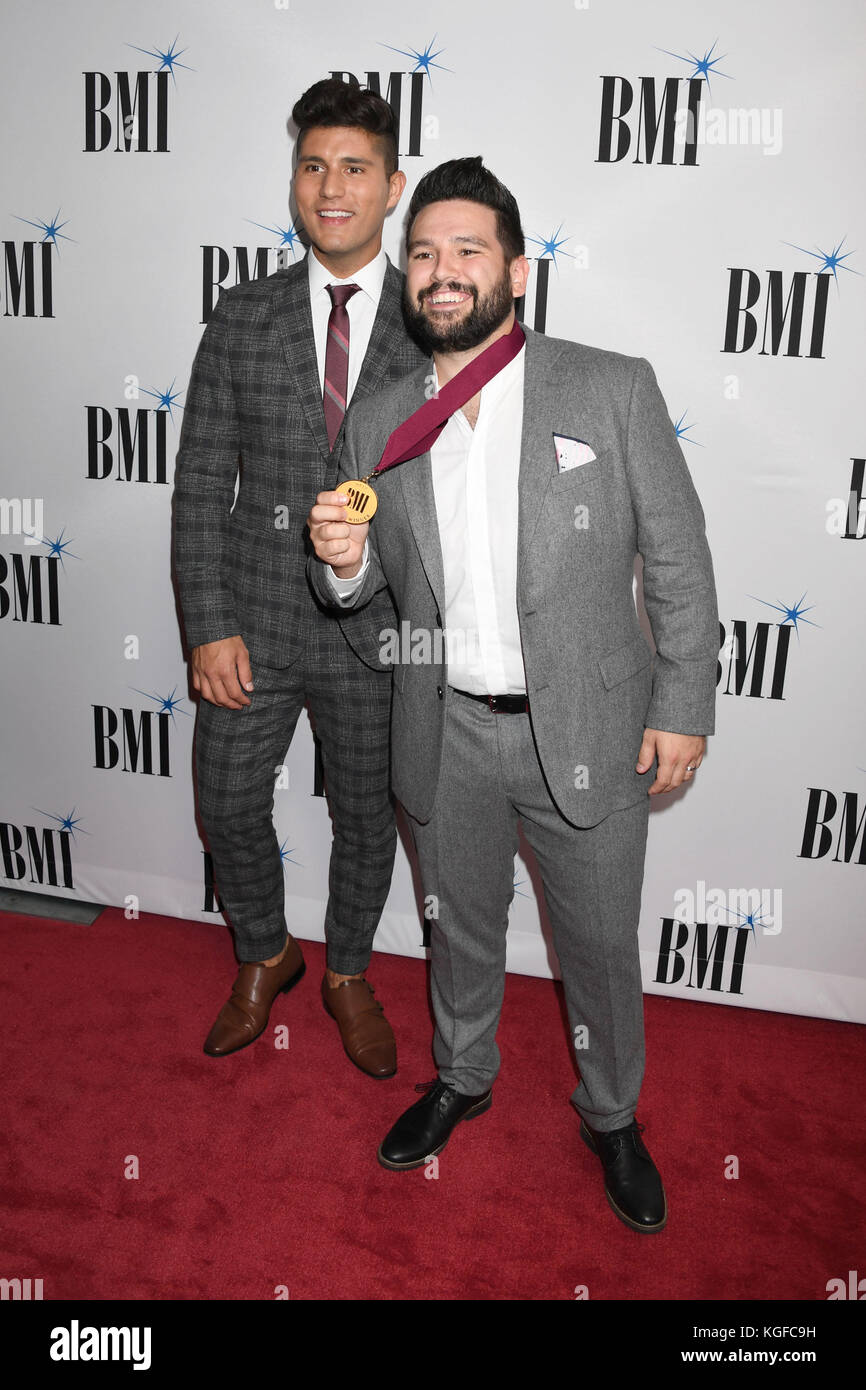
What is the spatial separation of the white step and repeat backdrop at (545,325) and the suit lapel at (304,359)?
474mm

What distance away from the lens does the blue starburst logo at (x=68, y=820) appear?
10.8 ft

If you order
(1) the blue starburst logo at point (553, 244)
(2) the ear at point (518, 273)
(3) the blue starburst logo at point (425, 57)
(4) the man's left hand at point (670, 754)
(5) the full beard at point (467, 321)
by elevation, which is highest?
(3) the blue starburst logo at point (425, 57)

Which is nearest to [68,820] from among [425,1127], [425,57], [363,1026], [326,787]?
[326,787]

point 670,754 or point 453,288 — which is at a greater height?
point 453,288

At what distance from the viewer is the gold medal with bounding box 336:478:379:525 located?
1.77 metres

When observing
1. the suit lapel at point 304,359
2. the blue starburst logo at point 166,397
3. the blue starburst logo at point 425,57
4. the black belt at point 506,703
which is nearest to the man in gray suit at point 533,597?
the black belt at point 506,703

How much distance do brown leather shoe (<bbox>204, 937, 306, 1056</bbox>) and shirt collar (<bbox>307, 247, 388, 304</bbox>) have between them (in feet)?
5.61

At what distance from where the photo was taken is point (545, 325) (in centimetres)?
256

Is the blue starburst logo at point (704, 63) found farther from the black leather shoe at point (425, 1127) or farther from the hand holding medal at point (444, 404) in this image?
the black leather shoe at point (425, 1127)

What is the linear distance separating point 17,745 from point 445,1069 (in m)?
1.76

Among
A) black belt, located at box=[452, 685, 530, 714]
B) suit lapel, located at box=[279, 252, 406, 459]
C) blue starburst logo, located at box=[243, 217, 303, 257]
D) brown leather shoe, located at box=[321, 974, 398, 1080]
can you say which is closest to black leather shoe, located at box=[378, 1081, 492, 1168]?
brown leather shoe, located at box=[321, 974, 398, 1080]

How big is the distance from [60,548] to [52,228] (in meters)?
0.87

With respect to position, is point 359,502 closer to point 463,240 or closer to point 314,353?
point 463,240

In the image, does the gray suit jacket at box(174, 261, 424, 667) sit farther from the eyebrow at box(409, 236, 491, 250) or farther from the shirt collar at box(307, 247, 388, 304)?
the eyebrow at box(409, 236, 491, 250)
